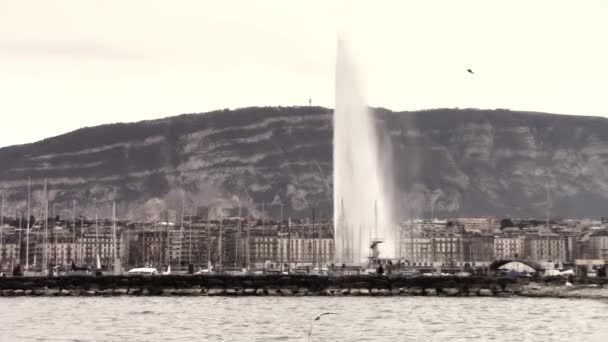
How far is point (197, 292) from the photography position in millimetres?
96062

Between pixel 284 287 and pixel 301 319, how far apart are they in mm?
31290

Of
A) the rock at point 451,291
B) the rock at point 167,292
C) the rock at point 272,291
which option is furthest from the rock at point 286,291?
the rock at point 451,291

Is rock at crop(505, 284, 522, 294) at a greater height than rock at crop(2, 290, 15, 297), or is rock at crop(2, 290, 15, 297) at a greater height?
rock at crop(505, 284, 522, 294)

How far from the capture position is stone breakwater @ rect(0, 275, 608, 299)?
95500mm

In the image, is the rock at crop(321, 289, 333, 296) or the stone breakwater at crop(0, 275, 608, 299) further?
the stone breakwater at crop(0, 275, 608, 299)

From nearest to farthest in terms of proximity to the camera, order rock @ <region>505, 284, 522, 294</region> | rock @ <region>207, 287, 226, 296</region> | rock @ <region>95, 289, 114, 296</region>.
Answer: rock @ <region>207, 287, 226, 296</region>, rock @ <region>95, 289, 114, 296</region>, rock @ <region>505, 284, 522, 294</region>

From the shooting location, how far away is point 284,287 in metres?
98.3

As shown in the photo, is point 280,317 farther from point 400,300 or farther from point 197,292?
point 197,292

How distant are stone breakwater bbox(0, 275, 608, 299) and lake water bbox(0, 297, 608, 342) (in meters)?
5.36

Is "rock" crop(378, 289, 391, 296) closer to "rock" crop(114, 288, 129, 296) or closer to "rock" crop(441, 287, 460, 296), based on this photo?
"rock" crop(441, 287, 460, 296)

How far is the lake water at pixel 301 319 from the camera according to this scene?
5731 cm

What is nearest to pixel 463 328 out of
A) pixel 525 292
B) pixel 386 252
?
pixel 525 292

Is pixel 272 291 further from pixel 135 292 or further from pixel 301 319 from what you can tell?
pixel 301 319

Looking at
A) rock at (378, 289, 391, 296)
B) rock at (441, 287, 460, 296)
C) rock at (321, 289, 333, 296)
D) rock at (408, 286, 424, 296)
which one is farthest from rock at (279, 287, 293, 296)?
rock at (441, 287, 460, 296)
